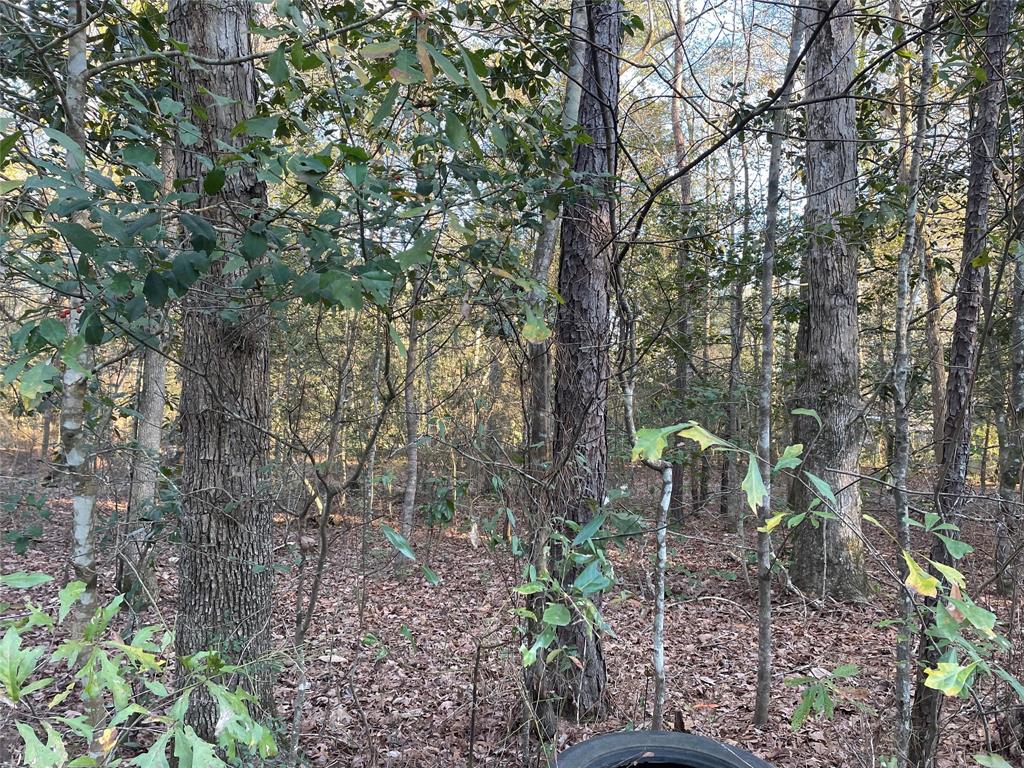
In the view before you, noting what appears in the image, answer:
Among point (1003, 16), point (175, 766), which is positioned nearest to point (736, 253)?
point (1003, 16)

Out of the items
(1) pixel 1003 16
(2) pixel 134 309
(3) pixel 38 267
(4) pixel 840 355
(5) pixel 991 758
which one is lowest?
(5) pixel 991 758

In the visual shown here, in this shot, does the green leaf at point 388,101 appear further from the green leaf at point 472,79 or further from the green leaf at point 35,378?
the green leaf at point 35,378

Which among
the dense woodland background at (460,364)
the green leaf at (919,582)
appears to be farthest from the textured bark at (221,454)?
the green leaf at (919,582)

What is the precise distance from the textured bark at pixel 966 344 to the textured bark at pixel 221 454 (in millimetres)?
3341

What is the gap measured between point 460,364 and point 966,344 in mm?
2730

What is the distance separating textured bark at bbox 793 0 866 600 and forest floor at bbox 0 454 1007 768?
43cm

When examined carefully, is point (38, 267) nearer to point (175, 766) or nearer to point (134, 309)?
point (134, 309)

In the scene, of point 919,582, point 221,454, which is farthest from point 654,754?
point 221,454

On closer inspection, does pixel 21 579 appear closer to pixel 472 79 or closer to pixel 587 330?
pixel 472 79

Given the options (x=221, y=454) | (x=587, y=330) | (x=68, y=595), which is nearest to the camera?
(x=68, y=595)

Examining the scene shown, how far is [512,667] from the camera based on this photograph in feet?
9.98

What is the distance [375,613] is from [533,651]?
485cm

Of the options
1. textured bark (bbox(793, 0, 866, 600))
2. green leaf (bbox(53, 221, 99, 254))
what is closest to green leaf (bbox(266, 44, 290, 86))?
green leaf (bbox(53, 221, 99, 254))

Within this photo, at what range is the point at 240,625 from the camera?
3457mm
